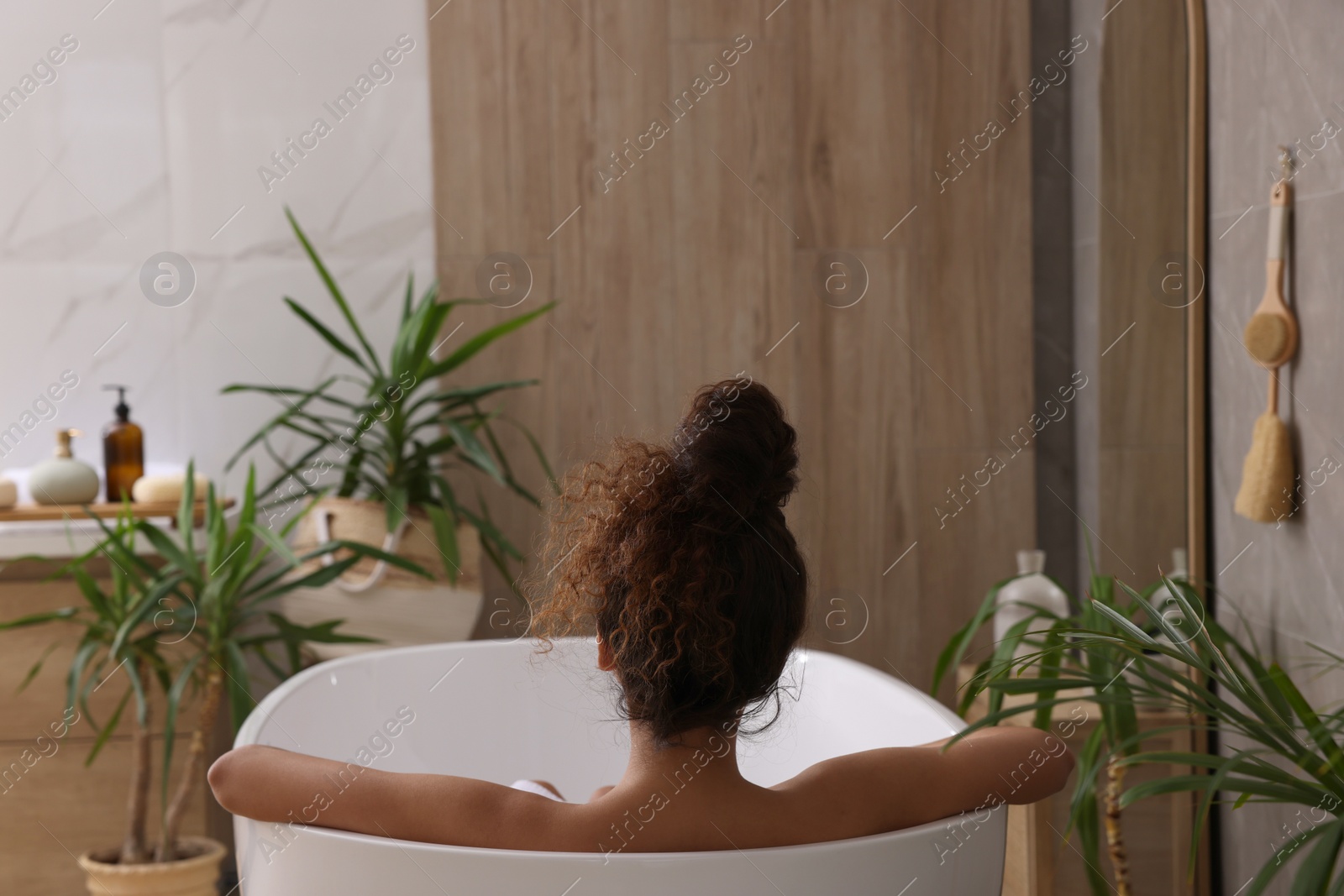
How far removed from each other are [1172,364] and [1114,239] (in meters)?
0.37

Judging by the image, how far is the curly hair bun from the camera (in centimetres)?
106

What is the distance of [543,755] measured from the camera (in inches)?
80.1

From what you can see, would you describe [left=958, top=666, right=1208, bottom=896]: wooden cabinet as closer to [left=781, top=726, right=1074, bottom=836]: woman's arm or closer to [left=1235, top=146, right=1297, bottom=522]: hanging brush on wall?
[left=1235, top=146, right=1297, bottom=522]: hanging brush on wall

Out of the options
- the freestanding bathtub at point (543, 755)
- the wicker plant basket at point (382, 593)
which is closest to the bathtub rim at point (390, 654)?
the freestanding bathtub at point (543, 755)

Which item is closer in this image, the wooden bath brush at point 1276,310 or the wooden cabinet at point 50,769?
the wooden bath brush at point 1276,310

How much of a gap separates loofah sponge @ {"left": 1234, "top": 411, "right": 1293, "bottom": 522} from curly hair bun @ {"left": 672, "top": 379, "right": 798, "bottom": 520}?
108cm

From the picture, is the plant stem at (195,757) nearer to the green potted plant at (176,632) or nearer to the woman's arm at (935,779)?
the green potted plant at (176,632)

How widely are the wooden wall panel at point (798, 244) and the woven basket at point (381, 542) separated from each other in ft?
1.34

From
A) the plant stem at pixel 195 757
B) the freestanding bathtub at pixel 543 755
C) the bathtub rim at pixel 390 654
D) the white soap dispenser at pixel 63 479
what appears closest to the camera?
the freestanding bathtub at pixel 543 755

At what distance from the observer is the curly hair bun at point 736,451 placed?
1062 millimetres

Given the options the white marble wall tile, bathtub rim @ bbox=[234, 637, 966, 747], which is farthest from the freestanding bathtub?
the white marble wall tile

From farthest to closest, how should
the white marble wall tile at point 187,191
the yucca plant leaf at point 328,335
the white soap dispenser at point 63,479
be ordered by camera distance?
the white marble wall tile at point 187,191, the white soap dispenser at point 63,479, the yucca plant leaf at point 328,335

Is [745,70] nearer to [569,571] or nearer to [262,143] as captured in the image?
[262,143]

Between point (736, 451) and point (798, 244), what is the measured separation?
1820 mm
